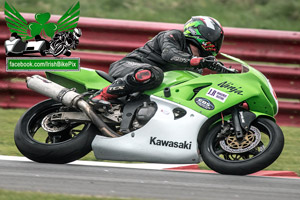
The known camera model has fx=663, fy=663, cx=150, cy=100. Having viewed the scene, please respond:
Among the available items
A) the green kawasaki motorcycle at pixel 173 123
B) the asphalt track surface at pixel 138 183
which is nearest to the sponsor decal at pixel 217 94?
the green kawasaki motorcycle at pixel 173 123

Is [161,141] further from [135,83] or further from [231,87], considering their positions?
[231,87]

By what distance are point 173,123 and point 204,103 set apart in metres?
0.32

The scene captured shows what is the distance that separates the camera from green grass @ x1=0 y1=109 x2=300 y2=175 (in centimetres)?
634

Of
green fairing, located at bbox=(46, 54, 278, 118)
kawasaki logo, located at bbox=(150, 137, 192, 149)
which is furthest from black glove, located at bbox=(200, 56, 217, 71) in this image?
kawasaki logo, located at bbox=(150, 137, 192, 149)

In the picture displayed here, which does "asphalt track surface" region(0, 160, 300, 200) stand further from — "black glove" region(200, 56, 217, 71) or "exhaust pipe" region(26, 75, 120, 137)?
"black glove" region(200, 56, 217, 71)

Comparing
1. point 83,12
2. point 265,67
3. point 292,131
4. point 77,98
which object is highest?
point 77,98

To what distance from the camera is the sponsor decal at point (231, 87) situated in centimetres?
568

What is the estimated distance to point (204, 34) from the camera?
6.04 metres

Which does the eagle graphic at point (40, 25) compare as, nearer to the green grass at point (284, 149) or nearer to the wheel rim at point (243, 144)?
the green grass at point (284, 149)

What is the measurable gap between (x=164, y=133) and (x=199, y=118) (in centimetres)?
33

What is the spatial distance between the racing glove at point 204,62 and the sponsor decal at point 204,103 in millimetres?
286

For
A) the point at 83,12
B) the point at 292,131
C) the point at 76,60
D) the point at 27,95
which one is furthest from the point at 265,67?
the point at 83,12

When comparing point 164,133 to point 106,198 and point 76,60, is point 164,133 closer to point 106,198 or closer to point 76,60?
point 106,198

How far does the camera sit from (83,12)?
12.1 metres
